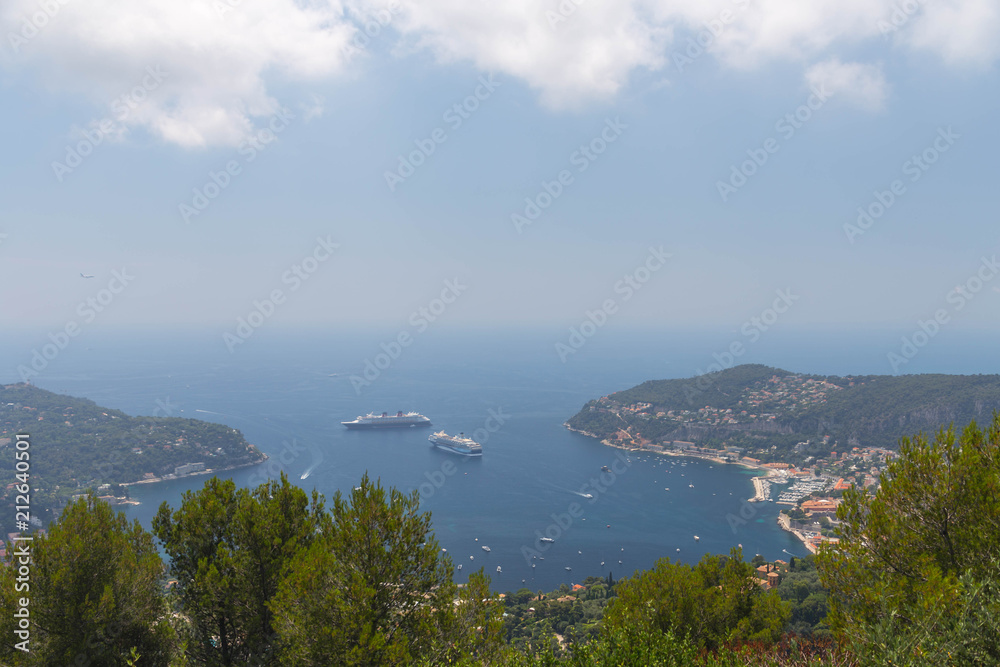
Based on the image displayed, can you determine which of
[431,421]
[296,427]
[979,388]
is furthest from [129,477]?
[979,388]

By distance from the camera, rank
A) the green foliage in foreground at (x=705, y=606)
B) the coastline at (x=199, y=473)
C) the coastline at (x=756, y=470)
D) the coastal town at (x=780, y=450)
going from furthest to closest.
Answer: the coastline at (x=199, y=473) → the coastal town at (x=780, y=450) → the coastline at (x=756, y=470) → the green foliage in foreground at (x=705, y=606)

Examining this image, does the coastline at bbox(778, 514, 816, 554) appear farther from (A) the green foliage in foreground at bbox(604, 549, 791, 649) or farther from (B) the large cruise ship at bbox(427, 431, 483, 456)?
(B) the large cruise ship at bbox(427, 431, 483, 456)

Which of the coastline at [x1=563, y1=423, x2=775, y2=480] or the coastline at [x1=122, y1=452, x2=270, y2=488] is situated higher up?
the coastline at [x1=122, y1=452, x2=270, y2=488]

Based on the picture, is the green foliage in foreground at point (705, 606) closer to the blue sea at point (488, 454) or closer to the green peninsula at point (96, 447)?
the blue sea at point (488, 454)

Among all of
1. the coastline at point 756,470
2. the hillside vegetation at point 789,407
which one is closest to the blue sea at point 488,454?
the coastline at point 756,470

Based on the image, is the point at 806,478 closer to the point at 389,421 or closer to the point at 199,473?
the point at 389,421

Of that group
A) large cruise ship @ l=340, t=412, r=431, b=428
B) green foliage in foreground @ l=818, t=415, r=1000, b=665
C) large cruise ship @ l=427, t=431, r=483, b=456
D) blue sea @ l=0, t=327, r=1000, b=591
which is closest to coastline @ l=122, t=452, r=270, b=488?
blue sea @ l=0, t=327, r=1000, b=591
